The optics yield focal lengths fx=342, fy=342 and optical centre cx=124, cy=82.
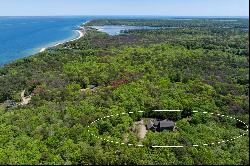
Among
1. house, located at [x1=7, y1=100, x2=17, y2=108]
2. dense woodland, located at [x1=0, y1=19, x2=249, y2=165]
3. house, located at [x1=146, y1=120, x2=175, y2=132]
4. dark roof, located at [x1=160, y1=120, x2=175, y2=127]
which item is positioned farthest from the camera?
house, located at [x1=7, y1=100, x2=17, y2=108]

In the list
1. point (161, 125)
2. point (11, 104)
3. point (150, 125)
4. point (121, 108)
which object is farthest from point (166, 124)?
point (11, 104)

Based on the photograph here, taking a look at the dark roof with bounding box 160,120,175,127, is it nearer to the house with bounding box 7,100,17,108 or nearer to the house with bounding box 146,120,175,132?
the house with bounding box 146,120,175,132

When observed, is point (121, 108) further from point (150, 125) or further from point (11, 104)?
point (11, 104)

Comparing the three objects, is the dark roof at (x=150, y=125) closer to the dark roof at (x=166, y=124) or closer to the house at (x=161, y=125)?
the house at (x=161, y=125)

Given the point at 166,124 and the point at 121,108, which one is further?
the point at 121,108

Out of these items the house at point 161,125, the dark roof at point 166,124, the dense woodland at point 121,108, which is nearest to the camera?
the dense woodland at point 121,108

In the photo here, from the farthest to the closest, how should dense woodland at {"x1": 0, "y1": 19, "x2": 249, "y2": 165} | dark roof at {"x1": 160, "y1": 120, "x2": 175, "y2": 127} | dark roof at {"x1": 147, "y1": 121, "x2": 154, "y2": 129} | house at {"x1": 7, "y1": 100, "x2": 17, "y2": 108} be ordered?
house at {"x1": 7, "y1": 100, "x2": 17, "y2": 108} → dark roof at {"x1": 147, "y1": 121, "x2": 154, "y2": 129} → dark roof at {"x1": 160, "y1": 120, "x2": 175, "y2": 127} → dense woodland at {"x1": 0, "y1": 19, "x2": 249, "y2": 165}

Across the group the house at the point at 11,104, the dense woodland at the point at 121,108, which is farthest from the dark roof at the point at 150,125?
the house at the point at 11,104

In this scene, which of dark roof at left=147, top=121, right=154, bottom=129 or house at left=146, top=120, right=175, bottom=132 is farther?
dark roof at left=147, top=121, right=154, bottom=129

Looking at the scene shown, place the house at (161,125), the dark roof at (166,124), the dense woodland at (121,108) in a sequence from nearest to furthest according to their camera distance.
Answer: the dense woodland at (121,108) < the house at (161,125) < the dark roof at (166,124)

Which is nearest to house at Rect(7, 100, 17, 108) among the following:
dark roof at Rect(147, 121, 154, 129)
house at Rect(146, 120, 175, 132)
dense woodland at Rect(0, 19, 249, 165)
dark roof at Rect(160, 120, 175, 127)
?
dense woodland at Rect(0, 19, 249, 165)
